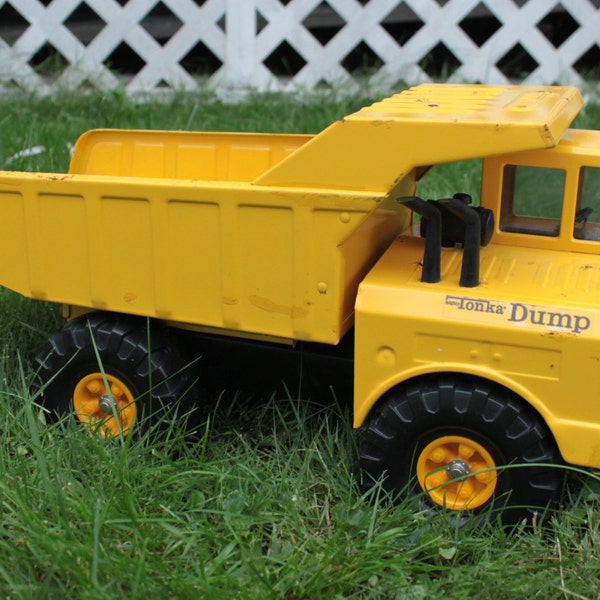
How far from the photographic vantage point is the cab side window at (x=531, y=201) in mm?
2074

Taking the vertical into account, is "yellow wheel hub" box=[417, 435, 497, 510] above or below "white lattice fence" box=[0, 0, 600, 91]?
below

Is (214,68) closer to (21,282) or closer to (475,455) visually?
(21,282)

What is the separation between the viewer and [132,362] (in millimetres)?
2160

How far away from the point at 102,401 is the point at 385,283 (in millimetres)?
823

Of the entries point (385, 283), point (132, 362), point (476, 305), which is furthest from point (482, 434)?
point (132, 362)

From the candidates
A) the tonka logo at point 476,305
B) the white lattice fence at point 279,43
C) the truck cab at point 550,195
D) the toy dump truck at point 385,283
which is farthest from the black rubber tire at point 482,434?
the white lattice fence at point 279,43

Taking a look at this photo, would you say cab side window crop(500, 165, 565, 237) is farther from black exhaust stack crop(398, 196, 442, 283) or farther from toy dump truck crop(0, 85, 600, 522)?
black exhaust stack crop(398, 196, 442, 283)

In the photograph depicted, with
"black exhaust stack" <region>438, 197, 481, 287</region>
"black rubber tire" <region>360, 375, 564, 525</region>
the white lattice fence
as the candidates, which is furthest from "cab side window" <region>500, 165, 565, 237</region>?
the white lattice fence

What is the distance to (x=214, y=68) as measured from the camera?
5.54 metres

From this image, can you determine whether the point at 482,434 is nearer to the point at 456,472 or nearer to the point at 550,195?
the point at 456,472

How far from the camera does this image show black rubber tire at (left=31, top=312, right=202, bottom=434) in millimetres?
2154

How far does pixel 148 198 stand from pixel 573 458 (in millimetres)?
1126

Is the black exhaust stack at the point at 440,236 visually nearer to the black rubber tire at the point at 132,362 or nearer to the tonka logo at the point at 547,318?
the tonka logo at the point at 547,318

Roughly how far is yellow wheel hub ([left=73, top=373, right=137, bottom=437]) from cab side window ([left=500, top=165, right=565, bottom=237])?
1.07 meters
